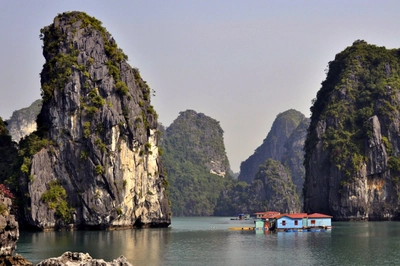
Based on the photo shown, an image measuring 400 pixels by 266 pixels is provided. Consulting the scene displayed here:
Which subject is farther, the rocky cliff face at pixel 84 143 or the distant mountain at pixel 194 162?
the distant mountain at pixel 194 162

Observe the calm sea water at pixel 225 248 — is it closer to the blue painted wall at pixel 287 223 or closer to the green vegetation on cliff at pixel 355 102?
the blue painted wall at pixel 287 223

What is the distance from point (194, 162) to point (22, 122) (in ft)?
147

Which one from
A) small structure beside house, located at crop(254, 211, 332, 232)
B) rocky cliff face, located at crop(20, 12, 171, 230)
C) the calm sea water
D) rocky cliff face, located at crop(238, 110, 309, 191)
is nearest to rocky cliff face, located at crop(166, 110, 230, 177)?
rocky cliff face, located at crop(238, 110, 309, 191)

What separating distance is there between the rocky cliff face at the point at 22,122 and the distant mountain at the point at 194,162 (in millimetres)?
32275

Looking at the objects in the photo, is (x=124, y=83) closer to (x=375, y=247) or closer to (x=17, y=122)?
(x=375, y=247)

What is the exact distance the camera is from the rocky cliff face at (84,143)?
2181 inches

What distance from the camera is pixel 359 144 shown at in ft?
263

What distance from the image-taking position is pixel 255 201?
432ft

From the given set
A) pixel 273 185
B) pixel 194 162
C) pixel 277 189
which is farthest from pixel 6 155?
pixel 194 162

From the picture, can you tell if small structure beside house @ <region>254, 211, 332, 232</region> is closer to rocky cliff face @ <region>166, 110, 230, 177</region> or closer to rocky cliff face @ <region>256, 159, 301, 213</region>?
rocky cliff face @ <region>256, 159, 301, 213</region>

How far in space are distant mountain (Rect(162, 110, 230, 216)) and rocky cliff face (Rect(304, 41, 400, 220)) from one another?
64.6 m

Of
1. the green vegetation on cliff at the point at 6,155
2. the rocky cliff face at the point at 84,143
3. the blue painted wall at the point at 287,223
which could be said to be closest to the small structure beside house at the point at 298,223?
the blue painted wall at the point at 287,223

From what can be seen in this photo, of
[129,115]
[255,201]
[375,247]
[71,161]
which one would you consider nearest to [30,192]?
[71,161]

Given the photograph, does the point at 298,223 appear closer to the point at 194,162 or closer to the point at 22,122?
the point at 22,122
